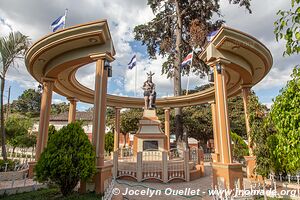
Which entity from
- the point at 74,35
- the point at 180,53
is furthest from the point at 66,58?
the point at 180,53

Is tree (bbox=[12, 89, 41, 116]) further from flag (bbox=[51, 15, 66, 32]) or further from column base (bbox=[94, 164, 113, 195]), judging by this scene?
column base (bbox=[94, 164, 113, 195])

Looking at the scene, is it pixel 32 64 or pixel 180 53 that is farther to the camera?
pixel 180 53

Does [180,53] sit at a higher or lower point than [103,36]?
higher

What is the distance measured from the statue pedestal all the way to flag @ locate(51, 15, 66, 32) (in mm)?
7162

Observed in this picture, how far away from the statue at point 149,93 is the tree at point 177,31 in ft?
8.56

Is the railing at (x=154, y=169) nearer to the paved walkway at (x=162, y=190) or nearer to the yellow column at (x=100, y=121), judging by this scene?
the paved walkway at (x=162, y=190)

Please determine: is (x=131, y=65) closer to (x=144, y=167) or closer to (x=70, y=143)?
→ (x=144, y=167)

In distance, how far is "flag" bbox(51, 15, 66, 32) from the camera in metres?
8.25

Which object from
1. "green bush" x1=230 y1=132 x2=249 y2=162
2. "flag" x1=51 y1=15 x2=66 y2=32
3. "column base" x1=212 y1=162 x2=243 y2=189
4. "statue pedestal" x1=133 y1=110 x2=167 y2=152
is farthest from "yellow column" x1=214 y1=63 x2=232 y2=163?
"flag" x1=51 y1=15 x2=66 y2=32

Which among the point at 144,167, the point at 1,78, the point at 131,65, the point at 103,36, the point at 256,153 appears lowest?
the point at 144,167

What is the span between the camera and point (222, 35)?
7.23 metres

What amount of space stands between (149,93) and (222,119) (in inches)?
274

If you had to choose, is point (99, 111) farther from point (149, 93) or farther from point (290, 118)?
point (149, 93)

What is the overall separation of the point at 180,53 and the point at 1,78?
1182cm
